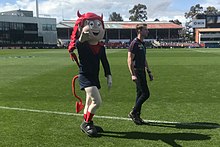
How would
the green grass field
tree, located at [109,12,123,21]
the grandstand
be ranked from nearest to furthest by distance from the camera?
the green grass field → the grandstand → tree, located at [109,12,123,21]

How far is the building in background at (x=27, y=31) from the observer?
295 feet

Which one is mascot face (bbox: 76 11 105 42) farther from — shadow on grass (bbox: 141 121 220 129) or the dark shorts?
shadow on grass (bbox: 141 121 220 129)

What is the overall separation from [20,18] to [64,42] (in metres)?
16.8

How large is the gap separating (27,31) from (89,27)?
94.8m

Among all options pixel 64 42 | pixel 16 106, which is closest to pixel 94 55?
pixel 16 106

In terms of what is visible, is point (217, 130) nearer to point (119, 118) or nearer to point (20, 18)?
point (119, 118)

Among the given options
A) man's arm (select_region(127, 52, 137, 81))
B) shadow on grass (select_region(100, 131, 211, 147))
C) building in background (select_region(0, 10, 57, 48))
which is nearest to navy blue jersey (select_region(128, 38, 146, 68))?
man's arm (select_region(127, 52, 137, 81))

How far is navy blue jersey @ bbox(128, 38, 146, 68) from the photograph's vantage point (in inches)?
249

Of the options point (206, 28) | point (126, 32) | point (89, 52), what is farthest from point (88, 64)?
point (206, 28)

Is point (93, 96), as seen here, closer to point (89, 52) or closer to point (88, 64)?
point (88, 64)

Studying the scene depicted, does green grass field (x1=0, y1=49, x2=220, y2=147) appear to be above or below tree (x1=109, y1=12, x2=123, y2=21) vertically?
below

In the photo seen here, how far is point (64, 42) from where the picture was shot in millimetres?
104938

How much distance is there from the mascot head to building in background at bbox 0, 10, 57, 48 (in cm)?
8554

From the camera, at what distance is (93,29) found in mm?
5699
